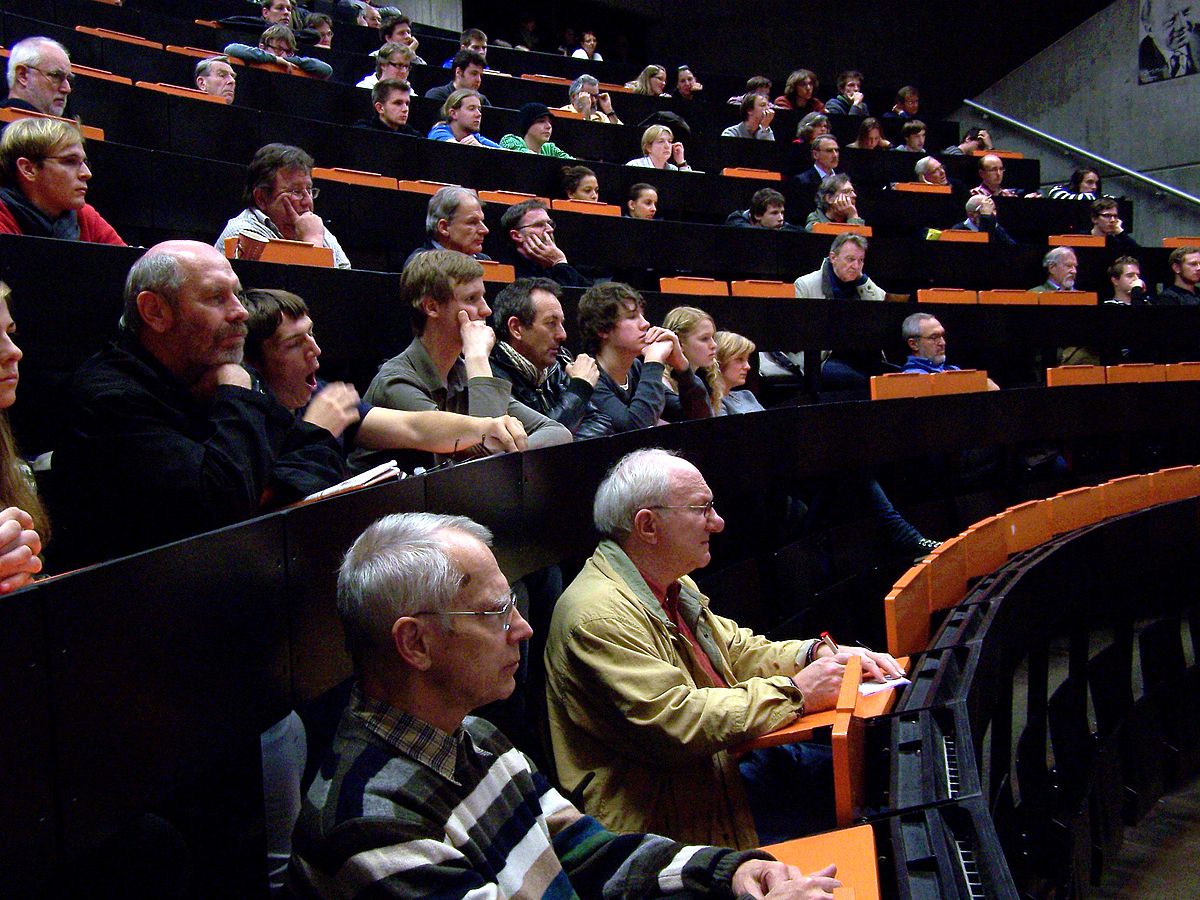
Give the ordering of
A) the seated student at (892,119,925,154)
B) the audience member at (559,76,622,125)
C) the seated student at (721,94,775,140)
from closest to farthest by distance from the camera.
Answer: the audience member at (559,76,622,125)
the seated student at (721,94,775,140)
the seated student at (892,119,925,154)

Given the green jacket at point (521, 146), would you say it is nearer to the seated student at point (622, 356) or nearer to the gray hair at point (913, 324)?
the gray hair at point (913, 324)

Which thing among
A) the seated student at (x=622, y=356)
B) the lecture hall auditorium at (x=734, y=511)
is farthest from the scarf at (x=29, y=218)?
the seated student at (x=622, y=356)

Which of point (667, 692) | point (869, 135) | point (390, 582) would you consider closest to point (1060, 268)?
point (869, 135)

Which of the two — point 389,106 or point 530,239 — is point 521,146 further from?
point 530,239

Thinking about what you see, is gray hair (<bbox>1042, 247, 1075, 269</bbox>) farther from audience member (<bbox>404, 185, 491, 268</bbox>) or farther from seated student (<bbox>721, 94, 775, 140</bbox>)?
audience member (<bbox>404, 185, 491, 268</bbox>)

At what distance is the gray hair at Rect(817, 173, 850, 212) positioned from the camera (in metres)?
5.10

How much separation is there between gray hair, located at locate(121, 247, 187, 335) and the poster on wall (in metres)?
7.93

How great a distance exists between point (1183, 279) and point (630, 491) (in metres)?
4.67

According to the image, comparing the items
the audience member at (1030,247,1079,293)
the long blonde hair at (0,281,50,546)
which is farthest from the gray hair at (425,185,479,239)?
the audience member at (1030,247,1079,293)

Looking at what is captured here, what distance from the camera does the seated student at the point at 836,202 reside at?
508 centimetres

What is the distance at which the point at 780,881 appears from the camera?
104 cm

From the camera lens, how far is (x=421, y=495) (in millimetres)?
1467

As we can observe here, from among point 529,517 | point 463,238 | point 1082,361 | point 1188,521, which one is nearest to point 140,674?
point 529,517

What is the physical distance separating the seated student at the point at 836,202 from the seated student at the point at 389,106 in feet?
6.25
